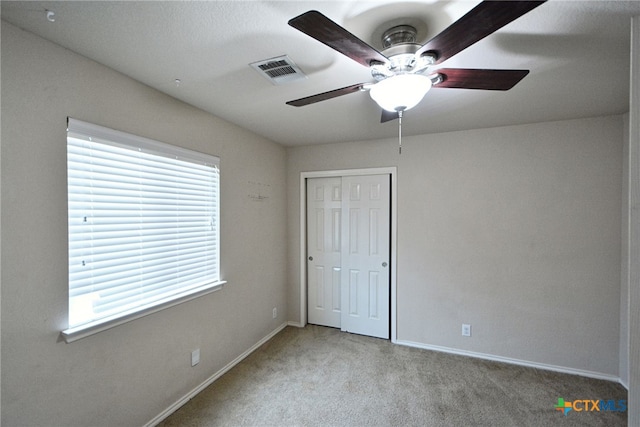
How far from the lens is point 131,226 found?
1.81 meters

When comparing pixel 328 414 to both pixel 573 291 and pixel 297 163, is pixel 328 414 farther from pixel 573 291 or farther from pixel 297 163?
pixel 297 163

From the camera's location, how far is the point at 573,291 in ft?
8.46

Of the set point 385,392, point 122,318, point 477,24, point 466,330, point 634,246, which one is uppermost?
point 477,24

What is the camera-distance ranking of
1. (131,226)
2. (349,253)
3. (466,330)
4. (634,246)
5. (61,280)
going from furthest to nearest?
(349,253), (466,330), (131,226), (61,280), (634,246)

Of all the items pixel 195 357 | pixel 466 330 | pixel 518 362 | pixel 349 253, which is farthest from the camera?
pixel 349 253

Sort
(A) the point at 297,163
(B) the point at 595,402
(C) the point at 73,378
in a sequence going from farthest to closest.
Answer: (A) the point at 297,163 → (B) the point at 595,402 → (C) the point at 73,378

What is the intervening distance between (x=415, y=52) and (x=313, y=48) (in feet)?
1.76

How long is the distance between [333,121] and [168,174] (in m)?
1.53

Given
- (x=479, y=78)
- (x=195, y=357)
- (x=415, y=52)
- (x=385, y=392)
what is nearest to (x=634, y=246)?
(x=479, y=78)

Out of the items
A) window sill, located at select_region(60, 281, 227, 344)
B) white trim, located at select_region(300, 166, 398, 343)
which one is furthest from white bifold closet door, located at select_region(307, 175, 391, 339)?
window sill, located at select_region(60, 281, 227, 344)

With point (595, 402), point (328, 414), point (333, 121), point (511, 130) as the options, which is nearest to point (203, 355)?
point (328, 414)

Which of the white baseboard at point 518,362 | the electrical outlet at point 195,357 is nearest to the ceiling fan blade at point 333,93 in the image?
the electrical outlet at point 195,357

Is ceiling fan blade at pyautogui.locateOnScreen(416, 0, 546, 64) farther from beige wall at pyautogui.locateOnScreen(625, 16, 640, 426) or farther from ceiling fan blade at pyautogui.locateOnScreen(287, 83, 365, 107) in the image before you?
beige wall at pyautogui.locateOnScreen(625, 16, 640, 426)

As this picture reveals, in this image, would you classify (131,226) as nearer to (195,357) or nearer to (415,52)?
(195,357)
